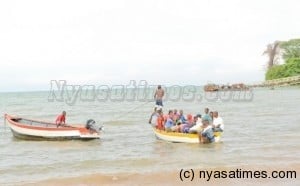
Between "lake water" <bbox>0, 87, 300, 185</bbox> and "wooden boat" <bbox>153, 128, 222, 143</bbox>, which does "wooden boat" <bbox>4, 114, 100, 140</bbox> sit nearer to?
"lake water" <bbox>0, 87, 300, 185</bbox>

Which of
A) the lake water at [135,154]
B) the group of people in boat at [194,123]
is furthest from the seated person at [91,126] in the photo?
the group of people in boat at [194,123]

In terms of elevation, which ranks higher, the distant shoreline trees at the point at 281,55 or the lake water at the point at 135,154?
the distant shoreline trees at the point at 281,55

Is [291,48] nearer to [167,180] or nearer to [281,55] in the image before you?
[281,55]

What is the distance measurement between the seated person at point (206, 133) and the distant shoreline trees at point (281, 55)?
256 ft

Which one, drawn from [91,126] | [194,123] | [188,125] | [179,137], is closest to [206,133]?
[194,123]

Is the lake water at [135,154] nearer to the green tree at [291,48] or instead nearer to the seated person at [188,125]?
the seated person at [188,125]

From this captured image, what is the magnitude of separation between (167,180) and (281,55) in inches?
3725

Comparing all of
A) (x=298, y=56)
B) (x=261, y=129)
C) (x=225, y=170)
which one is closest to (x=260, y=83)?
(x=298, y=56)

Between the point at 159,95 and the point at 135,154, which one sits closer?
the point at 135,154

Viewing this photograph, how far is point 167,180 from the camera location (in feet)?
46.9

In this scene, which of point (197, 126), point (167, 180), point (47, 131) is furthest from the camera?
point (47, 131)

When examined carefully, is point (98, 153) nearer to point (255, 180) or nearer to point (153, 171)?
point (153, 171)

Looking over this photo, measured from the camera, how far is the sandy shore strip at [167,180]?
1348 centimetres

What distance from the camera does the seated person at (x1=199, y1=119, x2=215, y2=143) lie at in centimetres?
2097
